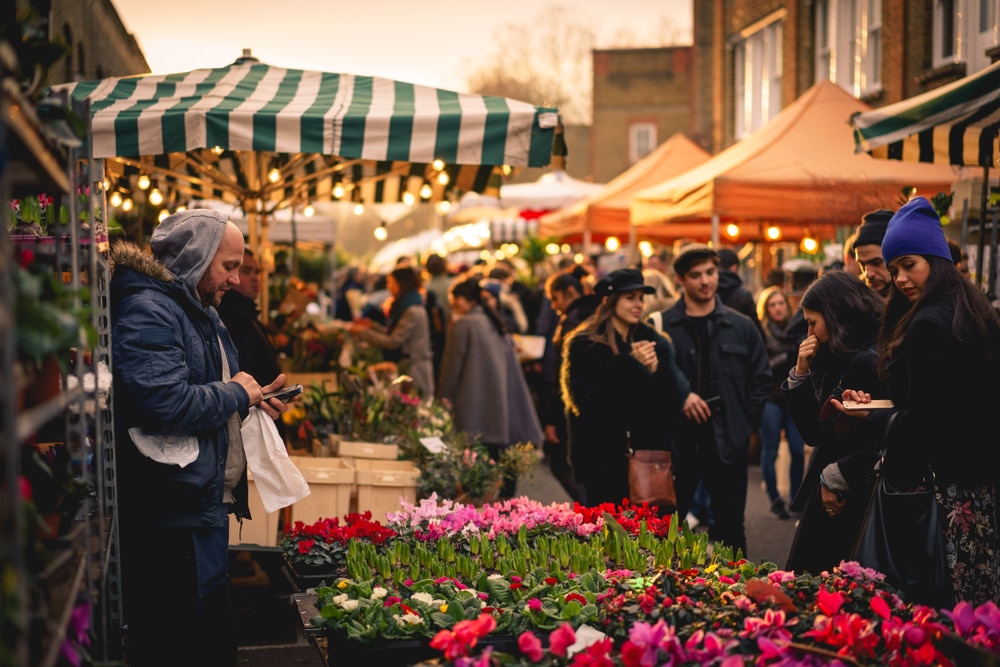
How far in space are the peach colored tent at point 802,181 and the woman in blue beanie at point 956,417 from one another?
582 cm

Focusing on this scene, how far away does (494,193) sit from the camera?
8.70m

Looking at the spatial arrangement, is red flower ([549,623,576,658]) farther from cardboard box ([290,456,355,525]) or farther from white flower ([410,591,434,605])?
cardboard box ([290,456,355,525])

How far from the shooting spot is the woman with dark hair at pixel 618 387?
19.1ft

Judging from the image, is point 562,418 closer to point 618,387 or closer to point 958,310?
point 618,387

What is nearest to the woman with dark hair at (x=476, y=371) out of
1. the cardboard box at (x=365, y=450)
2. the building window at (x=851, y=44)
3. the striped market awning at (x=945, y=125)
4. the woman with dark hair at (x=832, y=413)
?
the cardboard box at (x=365, y=450)

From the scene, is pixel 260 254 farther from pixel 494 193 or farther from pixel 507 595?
pixel 507 595

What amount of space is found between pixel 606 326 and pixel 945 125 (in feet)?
7.07

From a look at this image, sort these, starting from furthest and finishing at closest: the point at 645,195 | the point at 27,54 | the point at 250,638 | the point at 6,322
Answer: the point at 645,195 → the point at 250,638 → the point at 27,54 → the point at 6,322

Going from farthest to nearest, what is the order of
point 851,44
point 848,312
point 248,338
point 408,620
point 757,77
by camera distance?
point 757,77
point 851,44
point 248,338
point 848,312
point 408,620

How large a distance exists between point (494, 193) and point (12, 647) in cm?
720

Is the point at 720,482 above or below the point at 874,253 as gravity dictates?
below

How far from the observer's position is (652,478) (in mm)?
5645

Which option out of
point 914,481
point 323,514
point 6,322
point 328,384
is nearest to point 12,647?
point 6,322

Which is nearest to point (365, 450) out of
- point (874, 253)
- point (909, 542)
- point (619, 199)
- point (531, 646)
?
point (874, 253)
